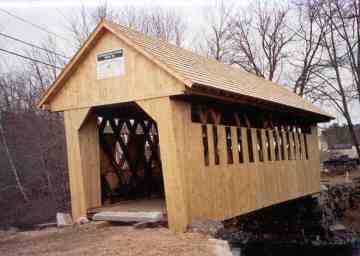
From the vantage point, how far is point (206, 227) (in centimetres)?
832

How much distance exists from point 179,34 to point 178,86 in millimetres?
21710

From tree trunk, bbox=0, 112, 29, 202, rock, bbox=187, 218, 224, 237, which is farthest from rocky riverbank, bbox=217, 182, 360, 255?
tree trunk, bbox=0, 112, 29, 202

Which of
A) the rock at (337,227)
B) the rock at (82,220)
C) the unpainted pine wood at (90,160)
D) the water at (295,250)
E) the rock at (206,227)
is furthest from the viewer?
the rock at (337,227)

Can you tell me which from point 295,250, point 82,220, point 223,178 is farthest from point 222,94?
point 295,250

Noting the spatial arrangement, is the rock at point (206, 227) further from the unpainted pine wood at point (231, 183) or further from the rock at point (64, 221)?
the rock at point (64, 221)

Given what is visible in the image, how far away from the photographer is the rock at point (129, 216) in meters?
8.77

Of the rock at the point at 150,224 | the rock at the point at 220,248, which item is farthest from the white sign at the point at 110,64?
the rock at the point at 220,248

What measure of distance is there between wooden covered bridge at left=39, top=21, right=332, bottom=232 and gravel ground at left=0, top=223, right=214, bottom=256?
750 millimetres

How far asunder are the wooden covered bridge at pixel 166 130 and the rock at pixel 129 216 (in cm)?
39

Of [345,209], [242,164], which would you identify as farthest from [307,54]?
[242,164]

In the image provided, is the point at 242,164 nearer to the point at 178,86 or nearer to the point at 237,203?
the point at 237,203

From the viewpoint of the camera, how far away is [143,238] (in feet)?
24.7

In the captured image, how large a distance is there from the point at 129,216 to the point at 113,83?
2.74m

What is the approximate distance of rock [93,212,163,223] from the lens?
8766 millimetres
